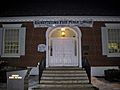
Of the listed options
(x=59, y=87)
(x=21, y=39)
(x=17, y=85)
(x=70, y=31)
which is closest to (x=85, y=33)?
(x=70, y=31)

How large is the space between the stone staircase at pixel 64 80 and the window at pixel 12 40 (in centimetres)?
347

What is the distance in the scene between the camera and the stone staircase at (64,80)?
10766 mm

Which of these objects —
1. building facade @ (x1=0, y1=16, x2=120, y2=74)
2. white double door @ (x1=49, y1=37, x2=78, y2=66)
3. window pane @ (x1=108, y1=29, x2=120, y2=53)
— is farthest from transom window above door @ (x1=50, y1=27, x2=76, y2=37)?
window pane @ (x1=108, y1=29, x2=120, y2=53)

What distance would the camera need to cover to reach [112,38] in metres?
15.4

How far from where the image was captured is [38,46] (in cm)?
1533

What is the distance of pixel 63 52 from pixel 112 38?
3.99 meters

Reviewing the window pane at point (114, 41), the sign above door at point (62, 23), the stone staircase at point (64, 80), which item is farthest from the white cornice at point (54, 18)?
the stone staircase at point (64, 80)

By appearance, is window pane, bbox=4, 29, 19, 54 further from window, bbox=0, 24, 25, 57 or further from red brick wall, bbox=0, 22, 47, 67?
red brick wall, bbox=0, 22, 47, 67

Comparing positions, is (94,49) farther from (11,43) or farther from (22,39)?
(11,43)

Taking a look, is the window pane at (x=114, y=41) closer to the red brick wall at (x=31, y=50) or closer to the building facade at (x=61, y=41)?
the building facade at (x=61, y=41)

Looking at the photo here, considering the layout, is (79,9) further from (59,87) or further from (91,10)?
(59,87)

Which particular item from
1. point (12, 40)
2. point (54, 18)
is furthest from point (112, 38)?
point (12, 40)

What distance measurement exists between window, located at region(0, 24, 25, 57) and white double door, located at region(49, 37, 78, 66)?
92.2 inches

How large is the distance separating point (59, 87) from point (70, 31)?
19.7 feet
